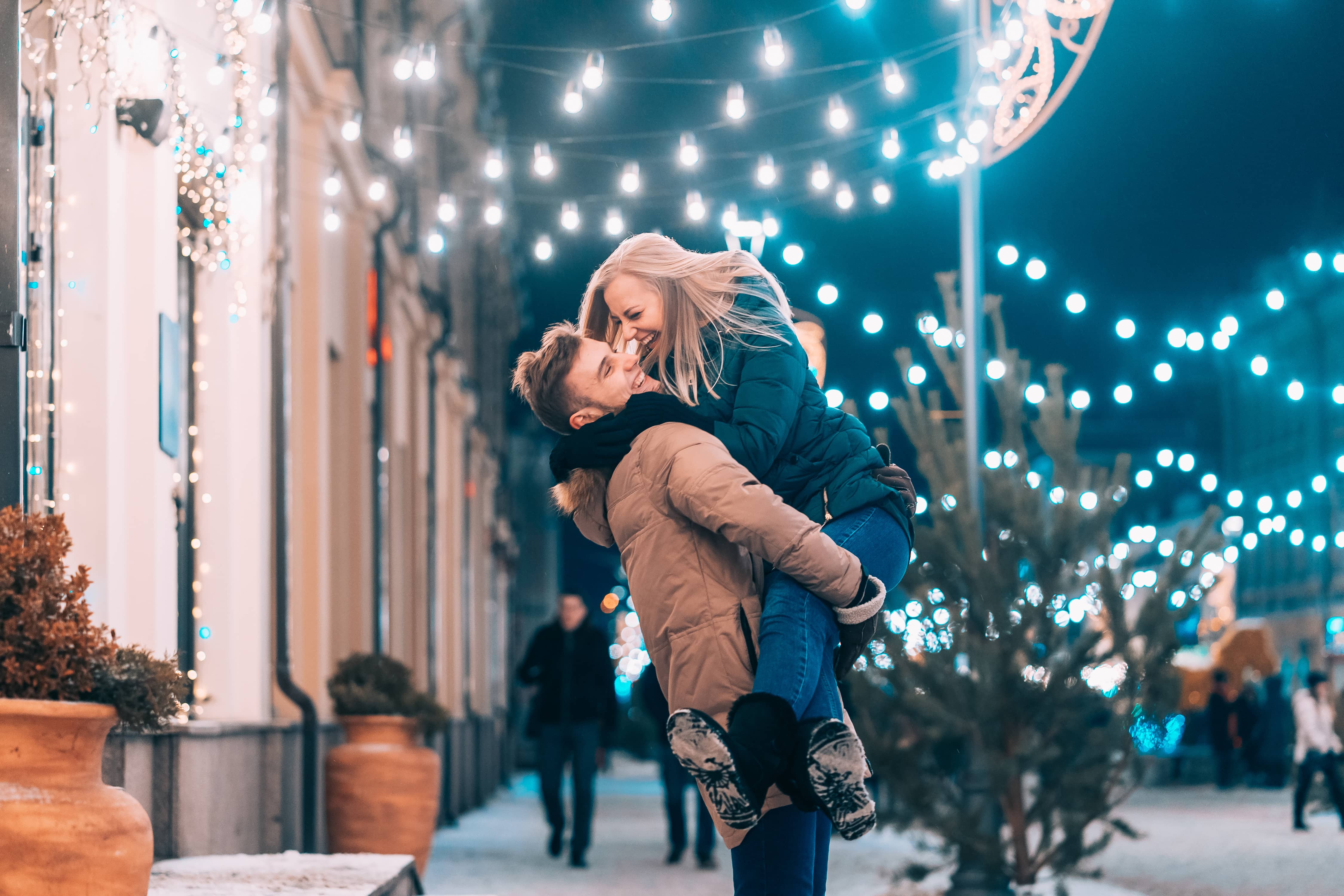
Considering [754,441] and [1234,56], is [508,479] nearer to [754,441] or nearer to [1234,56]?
[1234,56]

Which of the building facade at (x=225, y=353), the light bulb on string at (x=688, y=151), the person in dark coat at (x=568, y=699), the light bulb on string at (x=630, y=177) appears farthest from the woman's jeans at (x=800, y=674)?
the person in dark coat at (x=568, y=699)

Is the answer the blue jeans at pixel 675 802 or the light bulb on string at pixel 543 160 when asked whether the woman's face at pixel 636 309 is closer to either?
the light bulb on string at pixel 543 160

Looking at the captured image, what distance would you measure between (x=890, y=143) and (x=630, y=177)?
162 cm

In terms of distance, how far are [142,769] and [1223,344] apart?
7.56 meters

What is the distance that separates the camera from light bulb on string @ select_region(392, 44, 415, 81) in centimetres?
796

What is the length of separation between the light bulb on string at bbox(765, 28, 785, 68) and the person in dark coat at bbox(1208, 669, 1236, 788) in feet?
59.9

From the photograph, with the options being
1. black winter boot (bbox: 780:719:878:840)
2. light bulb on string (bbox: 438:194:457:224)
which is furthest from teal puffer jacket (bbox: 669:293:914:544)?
light bulb on string (bbox: 438:194:457:224)

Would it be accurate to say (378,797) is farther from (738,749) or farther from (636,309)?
(738,749)

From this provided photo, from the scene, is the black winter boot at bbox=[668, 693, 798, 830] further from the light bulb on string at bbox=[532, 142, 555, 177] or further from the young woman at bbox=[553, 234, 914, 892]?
the light bulb on string at bbox=[532, 142, 555, 177]

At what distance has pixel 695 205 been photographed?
32.8ft

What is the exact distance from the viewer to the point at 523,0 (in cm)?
888

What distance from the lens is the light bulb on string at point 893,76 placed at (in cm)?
848

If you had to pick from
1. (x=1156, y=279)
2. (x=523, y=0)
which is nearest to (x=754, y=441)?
(x=523, y=0)

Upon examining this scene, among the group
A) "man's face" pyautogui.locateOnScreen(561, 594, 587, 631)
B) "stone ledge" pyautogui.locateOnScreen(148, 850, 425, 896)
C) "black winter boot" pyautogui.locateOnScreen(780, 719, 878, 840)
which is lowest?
"stone ledge" pyautogui.locateOnScreen(148, 850, 425, 896)
